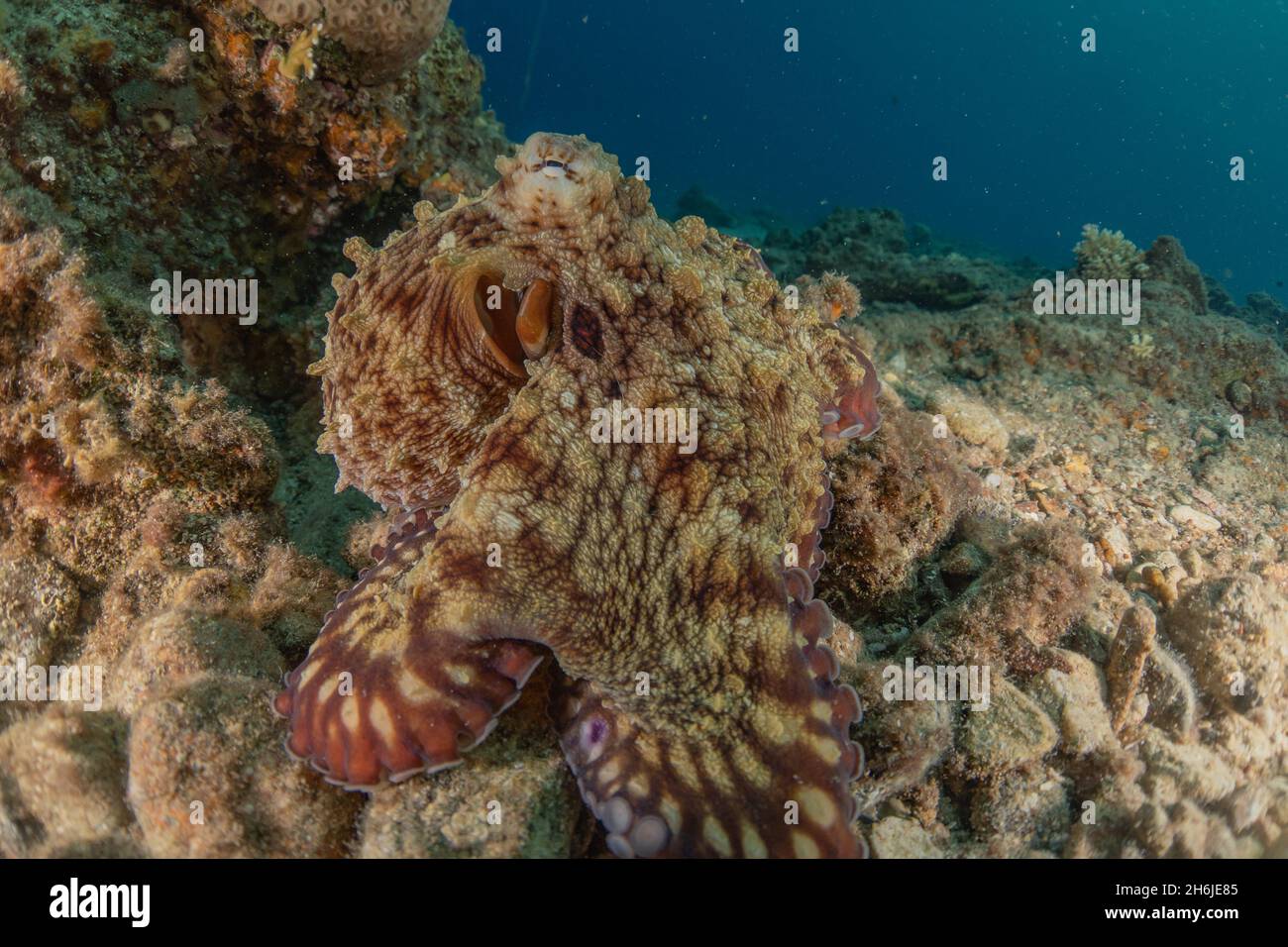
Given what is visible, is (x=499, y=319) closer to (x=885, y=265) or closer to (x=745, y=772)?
(x=745, y=772)

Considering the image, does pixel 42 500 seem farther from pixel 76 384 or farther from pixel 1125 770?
pixel 1125 770

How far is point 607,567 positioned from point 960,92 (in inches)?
6513

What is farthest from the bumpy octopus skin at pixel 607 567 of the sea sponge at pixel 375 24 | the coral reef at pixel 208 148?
the sea sponge at pixel 375 24

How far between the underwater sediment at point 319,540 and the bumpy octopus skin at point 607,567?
0.19m

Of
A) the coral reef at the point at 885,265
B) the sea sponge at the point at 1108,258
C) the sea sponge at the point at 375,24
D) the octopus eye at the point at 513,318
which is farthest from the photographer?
the coral reef at the point at 885,265

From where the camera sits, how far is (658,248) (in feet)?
9.07

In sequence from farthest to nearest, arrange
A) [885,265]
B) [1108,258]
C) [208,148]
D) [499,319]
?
[885,265] → [1108,258] → [208,148] → [499,319]

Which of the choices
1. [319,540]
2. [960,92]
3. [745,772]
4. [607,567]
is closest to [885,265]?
[319,540]

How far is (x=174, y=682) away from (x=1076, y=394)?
7273 millimetres

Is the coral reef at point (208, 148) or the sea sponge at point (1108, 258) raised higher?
the sea sponge at point (1108, 258)

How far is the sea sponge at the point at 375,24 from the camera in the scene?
5.22 meters

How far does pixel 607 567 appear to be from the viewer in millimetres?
2580

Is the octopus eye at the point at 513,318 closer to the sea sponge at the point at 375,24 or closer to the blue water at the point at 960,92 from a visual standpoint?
the sea sponge at the point at 375,24
